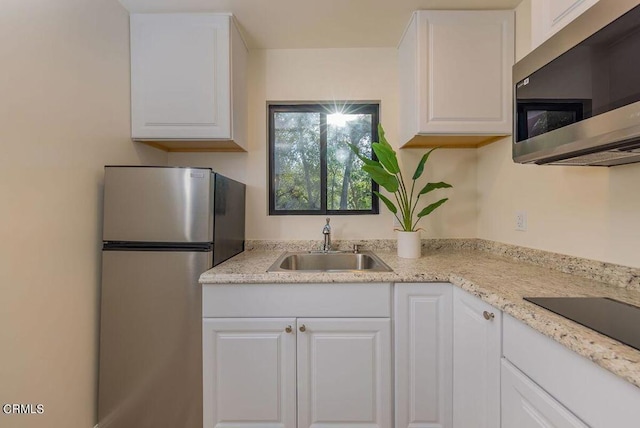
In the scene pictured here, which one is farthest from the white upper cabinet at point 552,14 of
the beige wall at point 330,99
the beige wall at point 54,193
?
the beige wall at point 54,193

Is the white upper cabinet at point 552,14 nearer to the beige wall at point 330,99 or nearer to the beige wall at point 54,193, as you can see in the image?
the beige wall at point 330,99

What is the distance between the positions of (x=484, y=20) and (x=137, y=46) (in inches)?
79.4

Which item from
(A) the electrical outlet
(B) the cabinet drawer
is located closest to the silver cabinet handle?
(B) the cabinet drawer

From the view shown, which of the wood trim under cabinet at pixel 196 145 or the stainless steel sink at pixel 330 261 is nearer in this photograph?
the wood trim under cabinet at pixel 196 145

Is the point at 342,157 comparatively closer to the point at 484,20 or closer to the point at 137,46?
the point at 484,20

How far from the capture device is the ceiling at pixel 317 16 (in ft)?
5.14

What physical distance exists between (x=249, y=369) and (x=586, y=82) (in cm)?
166

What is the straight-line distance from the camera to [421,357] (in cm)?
134

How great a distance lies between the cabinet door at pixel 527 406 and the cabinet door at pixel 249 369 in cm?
85

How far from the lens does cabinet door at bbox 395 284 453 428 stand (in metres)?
1.34

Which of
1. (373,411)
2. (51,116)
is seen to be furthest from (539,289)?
(51,116)

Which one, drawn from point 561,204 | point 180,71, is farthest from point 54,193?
point 561,204

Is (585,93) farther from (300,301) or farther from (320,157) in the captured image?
(320,157)

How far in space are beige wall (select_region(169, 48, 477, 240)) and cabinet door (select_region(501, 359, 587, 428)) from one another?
3.91ft
